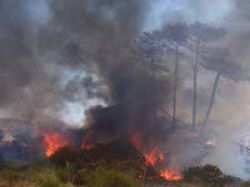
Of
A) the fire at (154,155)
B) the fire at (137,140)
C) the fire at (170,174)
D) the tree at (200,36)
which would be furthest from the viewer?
the tree at (200,36)

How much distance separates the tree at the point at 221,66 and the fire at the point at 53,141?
47.7ft

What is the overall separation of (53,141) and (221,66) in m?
18.6

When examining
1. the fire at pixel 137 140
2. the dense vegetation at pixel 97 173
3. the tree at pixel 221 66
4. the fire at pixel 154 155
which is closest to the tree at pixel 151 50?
the tree at pixel 221 66

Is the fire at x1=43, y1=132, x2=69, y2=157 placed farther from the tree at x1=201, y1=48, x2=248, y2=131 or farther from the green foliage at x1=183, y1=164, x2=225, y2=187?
the green foliage at x1=183, y1=164, x2=225, y2=187

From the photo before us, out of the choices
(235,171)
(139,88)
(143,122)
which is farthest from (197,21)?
(235,171)

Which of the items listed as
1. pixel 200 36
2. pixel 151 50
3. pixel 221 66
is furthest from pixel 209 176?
pixel 151 50

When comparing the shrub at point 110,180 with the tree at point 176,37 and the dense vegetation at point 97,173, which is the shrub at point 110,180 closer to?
the dense vegetation at point 97,173

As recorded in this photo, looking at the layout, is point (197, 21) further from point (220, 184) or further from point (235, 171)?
point (220, 184)

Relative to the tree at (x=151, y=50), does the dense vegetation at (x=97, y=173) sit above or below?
below

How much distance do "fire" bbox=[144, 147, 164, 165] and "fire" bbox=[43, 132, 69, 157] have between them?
8208 mm

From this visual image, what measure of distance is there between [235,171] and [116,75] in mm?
17269

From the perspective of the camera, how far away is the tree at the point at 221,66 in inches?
1986

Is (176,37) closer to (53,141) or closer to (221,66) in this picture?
(221,66)

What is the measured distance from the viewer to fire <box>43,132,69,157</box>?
46.8m
